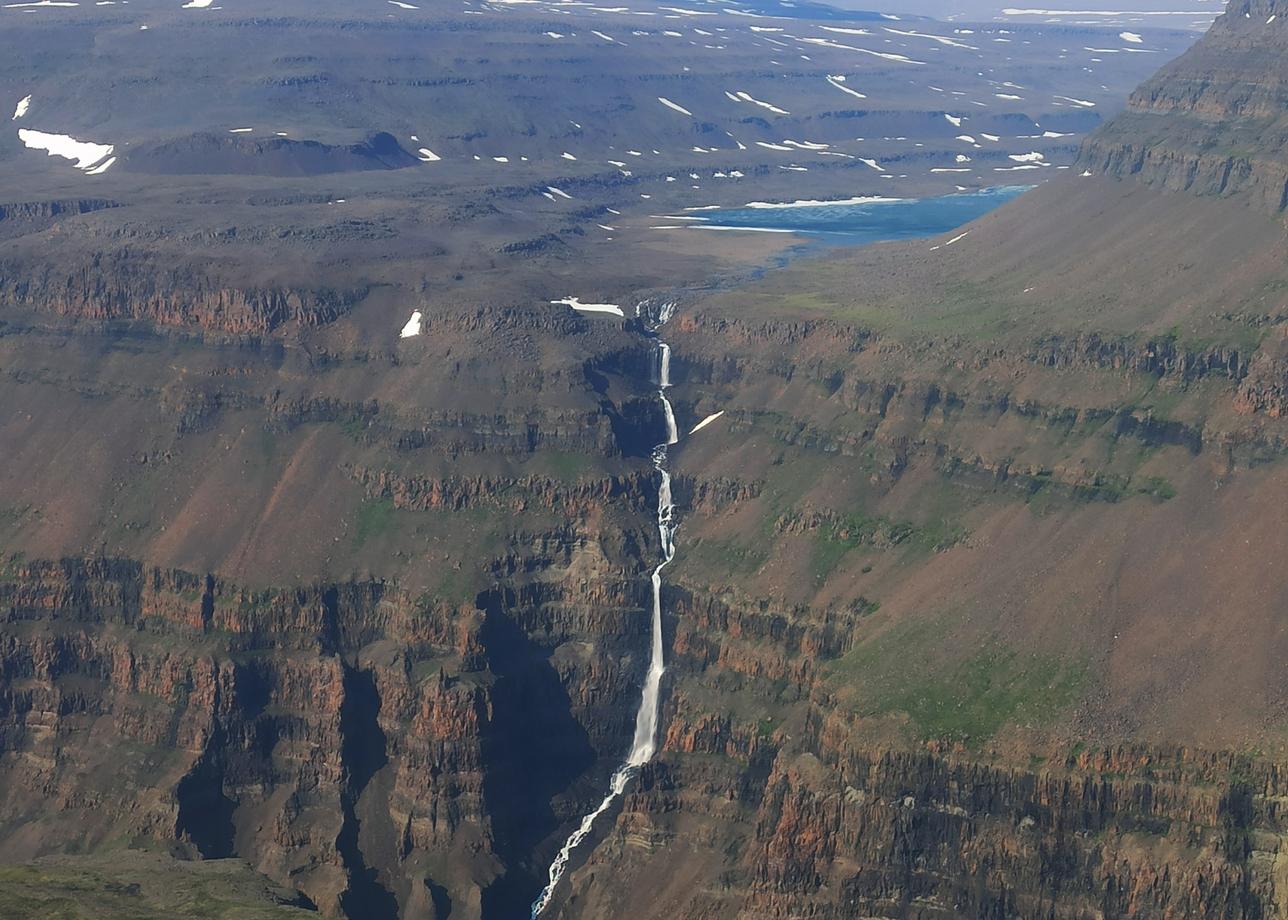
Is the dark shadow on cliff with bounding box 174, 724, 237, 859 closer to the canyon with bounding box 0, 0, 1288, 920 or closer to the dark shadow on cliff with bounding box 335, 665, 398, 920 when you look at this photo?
the canyon with bounding box 0, 0, 1288, 920

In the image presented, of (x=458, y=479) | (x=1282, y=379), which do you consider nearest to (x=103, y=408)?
(x=458, y=479)

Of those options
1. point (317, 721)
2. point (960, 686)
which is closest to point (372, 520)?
point (317, 721)

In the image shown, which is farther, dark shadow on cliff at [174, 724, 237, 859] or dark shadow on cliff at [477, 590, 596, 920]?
dark shadow on cliff at [174, 724, 237, 859]

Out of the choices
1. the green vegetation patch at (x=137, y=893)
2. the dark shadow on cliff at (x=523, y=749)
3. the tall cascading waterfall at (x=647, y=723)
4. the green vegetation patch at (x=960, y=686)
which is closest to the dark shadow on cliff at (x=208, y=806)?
the green vegetation patch at (x=137, y=893)

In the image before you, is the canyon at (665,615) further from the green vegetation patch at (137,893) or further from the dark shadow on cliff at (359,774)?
the green vegetation patch at (137,893)

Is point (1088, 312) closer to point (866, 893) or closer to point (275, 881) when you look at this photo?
point (866, 893)

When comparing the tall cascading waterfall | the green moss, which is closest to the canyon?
the tall cascading waterfall
